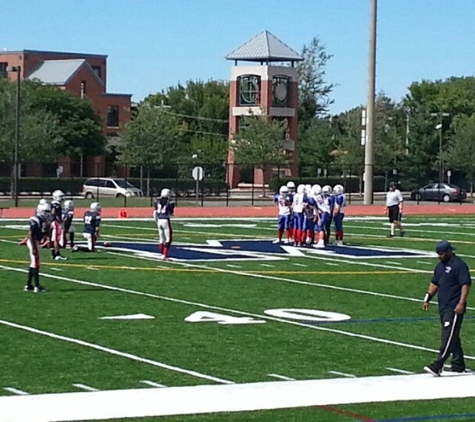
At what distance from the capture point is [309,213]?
29.2m

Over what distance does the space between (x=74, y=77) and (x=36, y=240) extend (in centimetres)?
7710

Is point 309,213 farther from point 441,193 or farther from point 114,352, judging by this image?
point 441,193

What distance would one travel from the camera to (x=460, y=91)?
11144 centimetres

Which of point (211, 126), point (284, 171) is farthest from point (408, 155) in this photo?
point (211, 126)

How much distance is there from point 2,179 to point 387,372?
5368cm

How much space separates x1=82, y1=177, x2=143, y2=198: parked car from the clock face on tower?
861 inches

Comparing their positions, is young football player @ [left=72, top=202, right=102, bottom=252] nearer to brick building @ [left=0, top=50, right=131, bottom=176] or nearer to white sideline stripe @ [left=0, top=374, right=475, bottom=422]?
white sideline stripe @ [left=0, top=374, right=475, bottom=422]

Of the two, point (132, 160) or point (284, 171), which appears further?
point (284, 171)

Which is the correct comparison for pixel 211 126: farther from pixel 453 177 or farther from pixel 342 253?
pixel 342 253

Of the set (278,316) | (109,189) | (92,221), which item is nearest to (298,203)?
(92,221)

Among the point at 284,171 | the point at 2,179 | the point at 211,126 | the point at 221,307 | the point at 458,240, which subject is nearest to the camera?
the point at 221,307

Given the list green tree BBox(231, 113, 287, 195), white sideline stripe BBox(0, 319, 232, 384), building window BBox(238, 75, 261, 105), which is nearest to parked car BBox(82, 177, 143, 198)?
green tree BBox(231, 113, 287, 195)

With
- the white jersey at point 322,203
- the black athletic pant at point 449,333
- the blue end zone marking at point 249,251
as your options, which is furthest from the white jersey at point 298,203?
the black athletic pant at point 449,333

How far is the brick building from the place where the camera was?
94.8 meters
